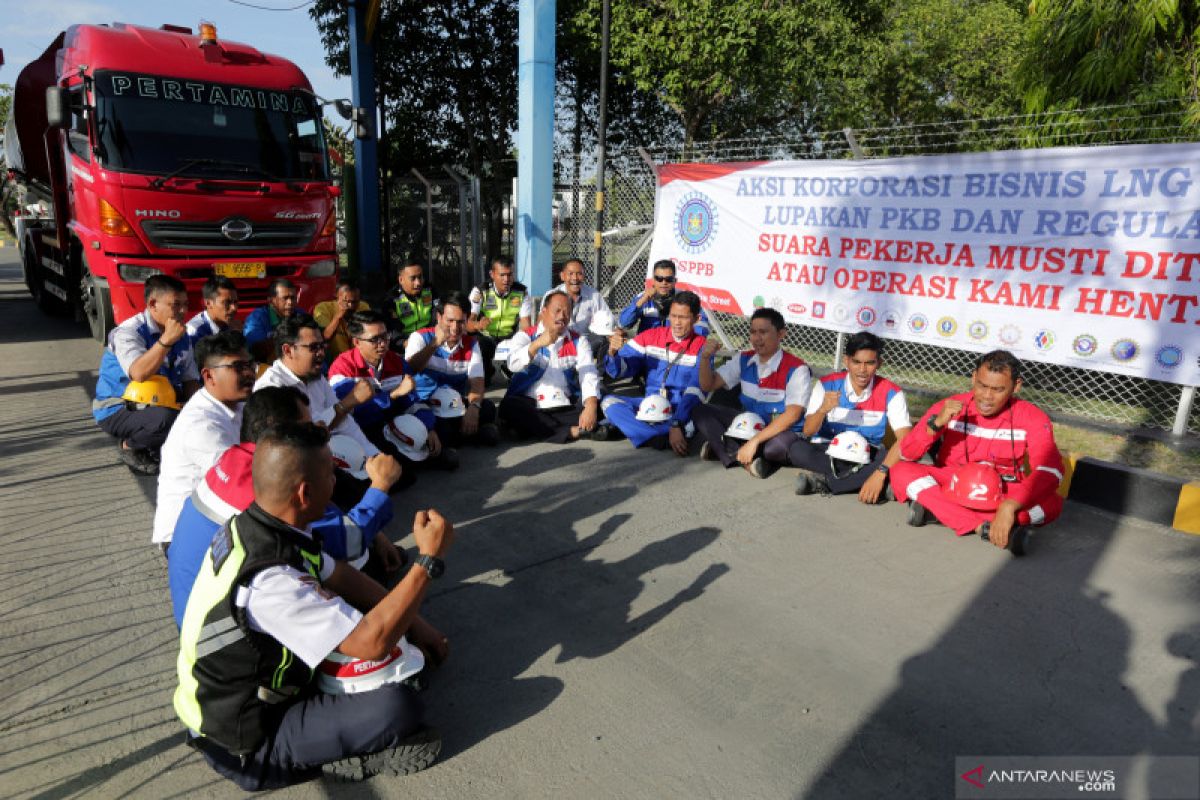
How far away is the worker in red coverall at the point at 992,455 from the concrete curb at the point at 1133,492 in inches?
30.0

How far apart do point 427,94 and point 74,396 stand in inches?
436

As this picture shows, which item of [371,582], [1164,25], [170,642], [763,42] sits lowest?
[170,642]

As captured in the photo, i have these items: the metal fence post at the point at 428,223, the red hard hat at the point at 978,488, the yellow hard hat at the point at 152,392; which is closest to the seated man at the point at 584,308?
the yellow hard hat at the point at 152,392

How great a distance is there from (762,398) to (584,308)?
2.81 meters

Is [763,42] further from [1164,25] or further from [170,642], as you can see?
[170,642]

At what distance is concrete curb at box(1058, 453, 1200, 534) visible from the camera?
14.9 ft

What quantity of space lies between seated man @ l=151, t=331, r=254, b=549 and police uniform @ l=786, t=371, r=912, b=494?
11.4ft

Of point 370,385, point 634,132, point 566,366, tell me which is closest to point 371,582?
point 370,385

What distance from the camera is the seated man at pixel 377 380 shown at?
5.06m

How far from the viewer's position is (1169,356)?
5141mm

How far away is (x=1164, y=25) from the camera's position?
6562 millimetres

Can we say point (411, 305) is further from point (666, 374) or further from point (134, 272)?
point (666, 374)

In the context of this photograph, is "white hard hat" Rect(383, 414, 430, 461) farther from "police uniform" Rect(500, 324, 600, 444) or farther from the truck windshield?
the truck windshield

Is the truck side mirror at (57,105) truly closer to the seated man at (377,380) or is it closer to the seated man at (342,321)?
the seated man at (342,321)
